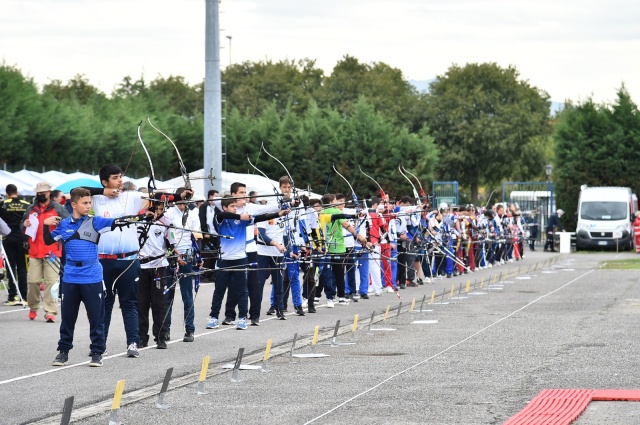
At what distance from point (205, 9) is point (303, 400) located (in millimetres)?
23835

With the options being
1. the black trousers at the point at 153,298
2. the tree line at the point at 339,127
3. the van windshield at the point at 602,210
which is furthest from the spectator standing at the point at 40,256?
the van windshield at the point at 602,210

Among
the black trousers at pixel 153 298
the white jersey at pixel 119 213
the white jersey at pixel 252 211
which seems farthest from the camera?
the white jersey at pixel 252 211

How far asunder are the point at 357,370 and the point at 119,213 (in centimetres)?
319

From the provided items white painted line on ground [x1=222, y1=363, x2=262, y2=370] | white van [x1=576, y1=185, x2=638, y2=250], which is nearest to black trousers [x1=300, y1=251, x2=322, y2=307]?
white painted line on ground [x1=222, y1=363, x2=262, y2=370]

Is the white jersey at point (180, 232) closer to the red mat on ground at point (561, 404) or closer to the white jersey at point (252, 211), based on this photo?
the white jersey at point (252, 211)

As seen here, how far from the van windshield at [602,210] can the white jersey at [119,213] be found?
145 feet

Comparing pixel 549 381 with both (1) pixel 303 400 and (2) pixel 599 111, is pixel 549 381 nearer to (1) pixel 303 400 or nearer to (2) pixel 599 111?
(1) pixel 303 400

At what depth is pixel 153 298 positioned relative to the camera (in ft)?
52.1

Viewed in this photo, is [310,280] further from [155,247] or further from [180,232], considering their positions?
[155,247]

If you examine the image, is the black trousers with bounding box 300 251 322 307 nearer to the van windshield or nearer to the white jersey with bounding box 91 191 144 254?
the white jersey with bounding box 91 191 144 254

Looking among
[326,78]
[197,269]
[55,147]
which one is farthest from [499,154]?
[197,269]

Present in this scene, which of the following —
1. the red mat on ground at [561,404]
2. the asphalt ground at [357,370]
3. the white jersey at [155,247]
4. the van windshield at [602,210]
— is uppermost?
the white jersey at [155,247]

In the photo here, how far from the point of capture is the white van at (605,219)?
184 feet

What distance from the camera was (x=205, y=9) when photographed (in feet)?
112
